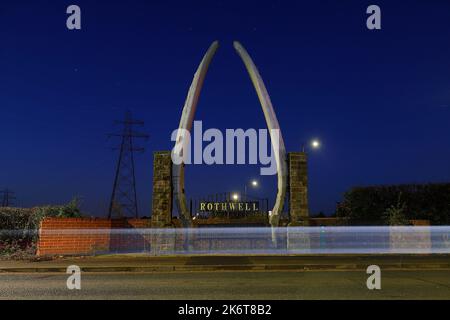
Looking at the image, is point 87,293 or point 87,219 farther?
point 87,219

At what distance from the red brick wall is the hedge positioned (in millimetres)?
9546

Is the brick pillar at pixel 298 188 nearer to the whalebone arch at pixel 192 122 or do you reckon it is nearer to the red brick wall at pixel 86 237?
the whalebone arch at pixel 192 122

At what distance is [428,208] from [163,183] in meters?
11.9

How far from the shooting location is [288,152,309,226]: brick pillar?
19250mm

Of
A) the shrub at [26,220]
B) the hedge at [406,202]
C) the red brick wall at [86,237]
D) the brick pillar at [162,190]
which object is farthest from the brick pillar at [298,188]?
the shrub at [26,220]

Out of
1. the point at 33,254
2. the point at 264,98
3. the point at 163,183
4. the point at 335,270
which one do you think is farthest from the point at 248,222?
the point at 33,254

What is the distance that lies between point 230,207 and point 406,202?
7943mm

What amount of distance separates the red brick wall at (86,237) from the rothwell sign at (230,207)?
10.2 feet

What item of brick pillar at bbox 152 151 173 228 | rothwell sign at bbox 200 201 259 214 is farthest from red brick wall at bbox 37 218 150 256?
rothwell sign at bbox 200 201 259 214

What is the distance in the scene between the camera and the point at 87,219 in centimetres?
1930

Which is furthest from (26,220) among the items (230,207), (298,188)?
(298,188)

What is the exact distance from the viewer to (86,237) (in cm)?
1925

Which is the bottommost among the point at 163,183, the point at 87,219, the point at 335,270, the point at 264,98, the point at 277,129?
the point at 335,270
